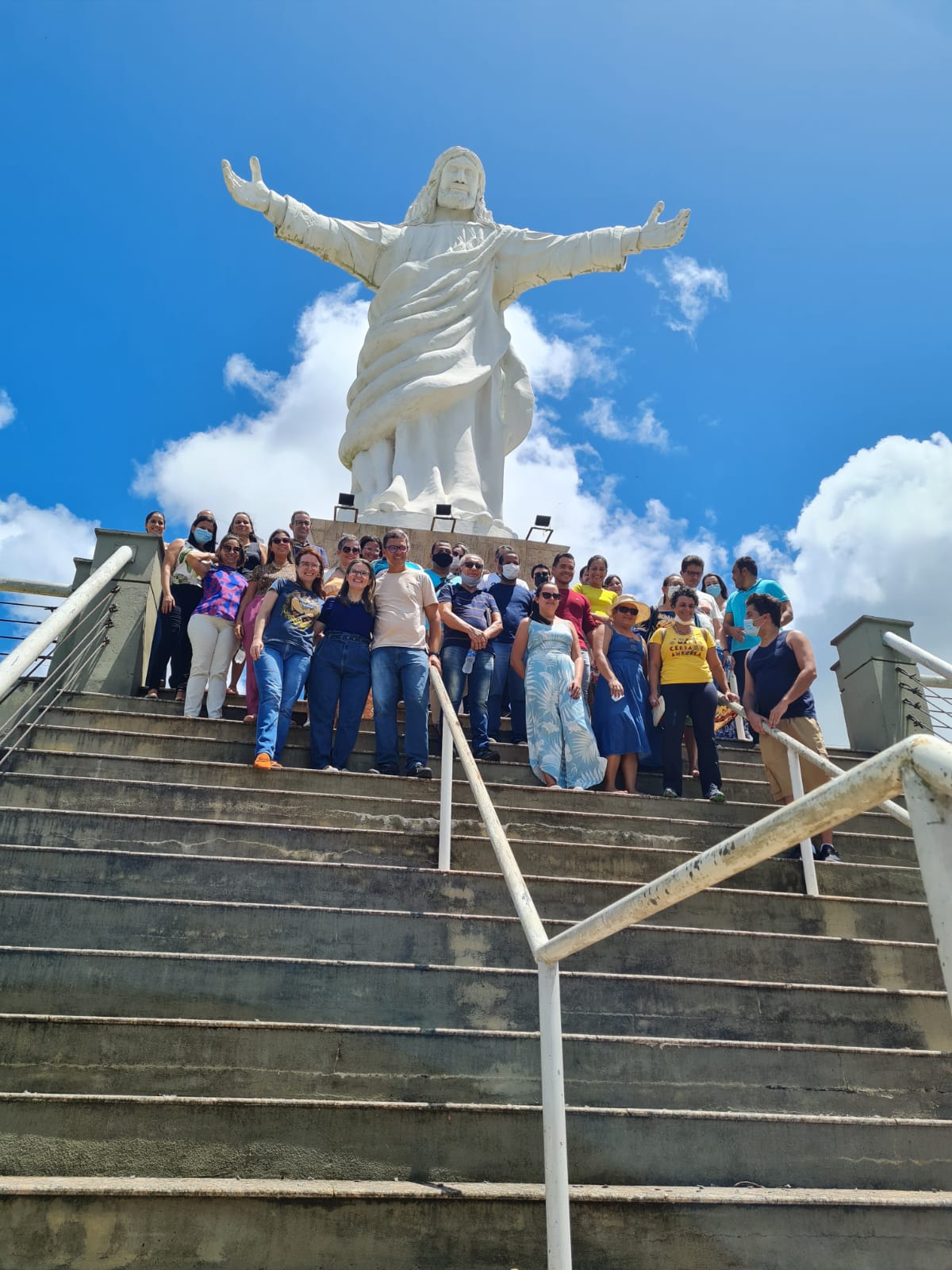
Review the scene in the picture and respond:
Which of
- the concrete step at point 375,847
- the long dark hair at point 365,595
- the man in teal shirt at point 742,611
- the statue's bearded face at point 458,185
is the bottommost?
the concrete step at point 375,847

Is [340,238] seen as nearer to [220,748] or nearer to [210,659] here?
[210,659]

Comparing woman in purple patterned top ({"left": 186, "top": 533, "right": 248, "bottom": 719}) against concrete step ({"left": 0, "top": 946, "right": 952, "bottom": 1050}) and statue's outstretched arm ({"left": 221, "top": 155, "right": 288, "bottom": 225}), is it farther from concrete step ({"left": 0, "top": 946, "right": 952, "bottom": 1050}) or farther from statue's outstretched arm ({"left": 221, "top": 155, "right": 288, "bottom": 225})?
statue's outstretched arm ({"left": 221, "top": 155, "right": 288, "bottom": 225})

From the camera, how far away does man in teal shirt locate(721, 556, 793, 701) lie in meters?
7.04

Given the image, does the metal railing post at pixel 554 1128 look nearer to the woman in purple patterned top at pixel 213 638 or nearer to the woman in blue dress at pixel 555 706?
the woman in blue dress at pixel 555 706

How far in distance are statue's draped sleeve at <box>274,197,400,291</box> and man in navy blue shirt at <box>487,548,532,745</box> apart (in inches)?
260

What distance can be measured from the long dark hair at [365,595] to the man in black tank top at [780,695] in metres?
2.30

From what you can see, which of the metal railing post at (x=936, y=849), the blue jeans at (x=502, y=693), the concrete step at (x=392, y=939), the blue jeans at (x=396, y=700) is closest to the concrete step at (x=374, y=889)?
the concrete step at (x=392, y=939)

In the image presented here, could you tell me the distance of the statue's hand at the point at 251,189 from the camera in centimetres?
1144

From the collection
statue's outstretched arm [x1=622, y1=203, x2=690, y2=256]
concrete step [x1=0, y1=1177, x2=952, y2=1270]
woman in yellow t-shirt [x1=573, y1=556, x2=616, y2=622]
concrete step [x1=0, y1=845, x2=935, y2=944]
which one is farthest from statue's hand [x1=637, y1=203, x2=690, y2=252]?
concrete step [x1=0, y1=1177, x2=952, y2=1270]

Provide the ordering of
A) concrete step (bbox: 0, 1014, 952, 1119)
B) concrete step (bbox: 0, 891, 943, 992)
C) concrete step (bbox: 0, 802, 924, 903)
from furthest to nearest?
concrete step (bbox: 0, 802, 924, 903), concrete step (bbox: 0, 891, 943, 992), concrete step (bbox: 0, 1014, 952, 1119)

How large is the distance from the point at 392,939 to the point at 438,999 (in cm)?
36

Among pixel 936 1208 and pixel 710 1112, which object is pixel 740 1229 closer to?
pixel 710 1112

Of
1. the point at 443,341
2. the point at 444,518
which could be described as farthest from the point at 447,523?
the point at 443,341

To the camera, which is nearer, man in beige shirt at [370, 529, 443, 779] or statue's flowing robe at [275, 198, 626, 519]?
man in beige shirt at [370, 529, 443, 779]
